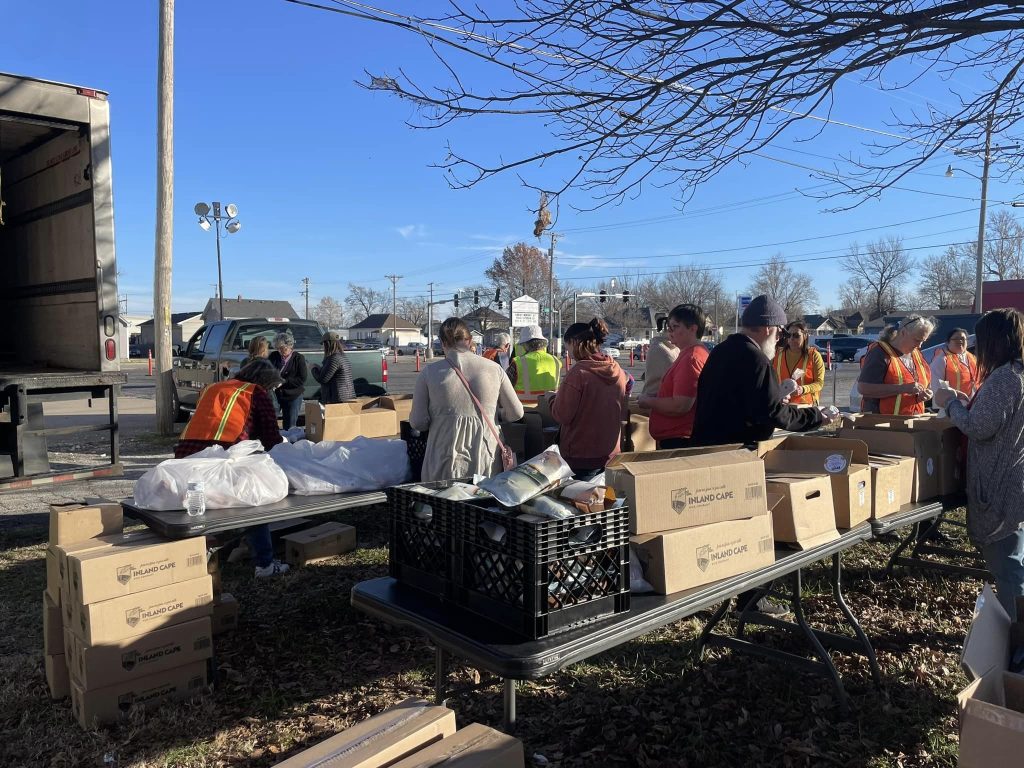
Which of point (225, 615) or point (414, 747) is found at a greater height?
point (414, 747)

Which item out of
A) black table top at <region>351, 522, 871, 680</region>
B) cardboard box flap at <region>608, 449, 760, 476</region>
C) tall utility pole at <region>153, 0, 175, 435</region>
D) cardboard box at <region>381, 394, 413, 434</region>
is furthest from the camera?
tall utility pole at <region>153, 0, 175, 435</region>

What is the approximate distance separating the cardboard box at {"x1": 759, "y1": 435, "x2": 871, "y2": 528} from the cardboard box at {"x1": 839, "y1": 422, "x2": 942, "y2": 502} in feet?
1.62

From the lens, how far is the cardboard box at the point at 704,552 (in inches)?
98.0

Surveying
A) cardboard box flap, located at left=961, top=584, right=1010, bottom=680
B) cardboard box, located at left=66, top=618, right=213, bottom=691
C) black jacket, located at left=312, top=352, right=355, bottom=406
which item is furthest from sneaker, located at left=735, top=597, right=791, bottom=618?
black jacket, located at left=312, top=352, right=355, bottom=406

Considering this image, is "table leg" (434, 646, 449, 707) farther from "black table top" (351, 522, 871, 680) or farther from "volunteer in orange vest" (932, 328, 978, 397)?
"volunteer in orange vest" (932, 328, 978, 397)

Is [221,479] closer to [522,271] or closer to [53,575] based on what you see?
[53,575]

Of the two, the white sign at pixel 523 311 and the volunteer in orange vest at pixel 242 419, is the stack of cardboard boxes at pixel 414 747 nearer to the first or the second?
the volunteer in orange vest at pixel 242 419

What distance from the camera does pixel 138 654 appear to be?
10.9ft

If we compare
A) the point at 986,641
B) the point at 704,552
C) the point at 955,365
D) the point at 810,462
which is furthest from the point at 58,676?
the point at 955,365

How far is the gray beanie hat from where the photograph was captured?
3.91m

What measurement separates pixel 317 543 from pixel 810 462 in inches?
142

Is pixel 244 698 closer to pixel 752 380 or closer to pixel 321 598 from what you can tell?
pixel 321 598

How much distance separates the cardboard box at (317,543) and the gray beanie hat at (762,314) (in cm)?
344

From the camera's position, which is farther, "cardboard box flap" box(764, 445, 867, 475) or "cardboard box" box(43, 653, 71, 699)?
"cardboard box" box(43, 653, 71, 699)
